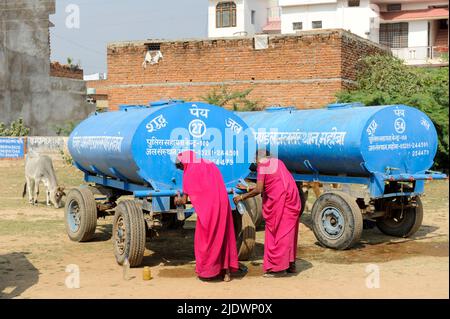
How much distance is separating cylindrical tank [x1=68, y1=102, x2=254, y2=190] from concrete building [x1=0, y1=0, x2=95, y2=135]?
2849 cm

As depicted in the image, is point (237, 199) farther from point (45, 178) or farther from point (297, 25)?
point (297, 25)

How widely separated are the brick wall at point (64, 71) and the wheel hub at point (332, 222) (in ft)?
110

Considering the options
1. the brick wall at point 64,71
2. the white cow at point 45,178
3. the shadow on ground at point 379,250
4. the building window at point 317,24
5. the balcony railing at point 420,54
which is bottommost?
the shadow on ground at point 379,250

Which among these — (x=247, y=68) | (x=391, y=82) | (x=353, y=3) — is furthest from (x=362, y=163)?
(x=353, y=3)

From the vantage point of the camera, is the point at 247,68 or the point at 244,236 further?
the point at 247,68

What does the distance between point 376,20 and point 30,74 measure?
1051 inches

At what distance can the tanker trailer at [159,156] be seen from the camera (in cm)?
885

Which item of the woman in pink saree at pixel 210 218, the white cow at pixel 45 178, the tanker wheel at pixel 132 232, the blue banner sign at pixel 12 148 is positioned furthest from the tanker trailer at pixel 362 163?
the blue banner sign at pixel 12 148

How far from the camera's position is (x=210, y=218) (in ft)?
26.9

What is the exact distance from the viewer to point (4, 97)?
36031mm

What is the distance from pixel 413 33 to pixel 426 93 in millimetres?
27884

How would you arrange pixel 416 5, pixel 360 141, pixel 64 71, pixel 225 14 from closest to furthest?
pixel 360 141 < pixel 64 71 < pixel 416 5 < pixel 225 14

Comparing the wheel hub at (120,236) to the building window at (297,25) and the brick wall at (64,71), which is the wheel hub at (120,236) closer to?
the brick wall at (64,71)

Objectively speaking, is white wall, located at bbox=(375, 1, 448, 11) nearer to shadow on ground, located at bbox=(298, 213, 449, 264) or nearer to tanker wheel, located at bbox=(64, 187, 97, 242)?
shadow on ground, located at bbox=(298, 213, 449, 264)
